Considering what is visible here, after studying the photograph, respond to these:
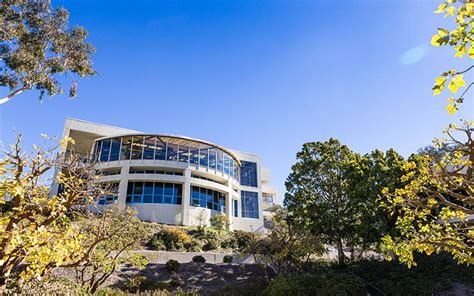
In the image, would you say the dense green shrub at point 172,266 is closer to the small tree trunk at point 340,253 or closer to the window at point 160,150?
the small tree trunk at point 340,253

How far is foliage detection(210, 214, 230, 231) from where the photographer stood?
29.1m

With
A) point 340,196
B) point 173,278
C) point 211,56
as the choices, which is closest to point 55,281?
point 173,278

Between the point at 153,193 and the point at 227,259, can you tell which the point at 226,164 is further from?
the point at 227,259

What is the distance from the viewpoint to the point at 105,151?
32.0 metres

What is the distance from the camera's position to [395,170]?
16.3m

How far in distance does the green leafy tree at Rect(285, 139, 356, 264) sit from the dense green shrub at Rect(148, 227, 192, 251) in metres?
8.80

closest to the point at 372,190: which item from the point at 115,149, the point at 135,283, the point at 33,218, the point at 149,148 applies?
the point at 135,283

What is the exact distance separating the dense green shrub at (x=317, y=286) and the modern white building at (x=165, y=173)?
14083mm

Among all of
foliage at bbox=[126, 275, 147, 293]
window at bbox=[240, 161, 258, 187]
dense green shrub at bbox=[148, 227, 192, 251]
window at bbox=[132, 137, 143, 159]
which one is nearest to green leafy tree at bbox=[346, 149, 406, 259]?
foliage at bbox=[126, 275, 147, 293]

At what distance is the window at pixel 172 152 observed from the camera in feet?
105

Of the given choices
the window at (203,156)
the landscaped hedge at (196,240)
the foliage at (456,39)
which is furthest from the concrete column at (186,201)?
the foliage at (456,39)

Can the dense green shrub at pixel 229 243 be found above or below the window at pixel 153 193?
below

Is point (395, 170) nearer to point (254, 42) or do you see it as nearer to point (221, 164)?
point (254, 42)

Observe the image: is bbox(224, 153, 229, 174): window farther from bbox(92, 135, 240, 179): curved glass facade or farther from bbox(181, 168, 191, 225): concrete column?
bbox(181, 168, 191, 225): concrete column
